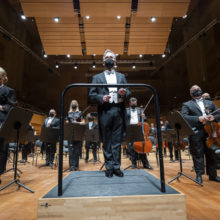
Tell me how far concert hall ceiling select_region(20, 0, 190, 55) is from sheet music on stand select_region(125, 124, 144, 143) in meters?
4.52

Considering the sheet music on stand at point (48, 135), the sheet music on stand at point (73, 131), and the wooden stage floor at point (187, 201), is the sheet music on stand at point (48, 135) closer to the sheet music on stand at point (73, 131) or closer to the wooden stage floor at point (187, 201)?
the sheet music on stand at point (73, 131)

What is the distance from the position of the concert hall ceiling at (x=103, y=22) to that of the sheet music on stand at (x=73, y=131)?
4304mm

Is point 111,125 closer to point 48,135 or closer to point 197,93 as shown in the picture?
point 197,93

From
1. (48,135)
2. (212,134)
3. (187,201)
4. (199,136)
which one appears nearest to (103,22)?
(48,135)

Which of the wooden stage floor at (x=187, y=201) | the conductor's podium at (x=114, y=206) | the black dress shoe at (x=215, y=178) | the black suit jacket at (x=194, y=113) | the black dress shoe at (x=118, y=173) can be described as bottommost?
the wooden stage floor at (x=187, y=201)

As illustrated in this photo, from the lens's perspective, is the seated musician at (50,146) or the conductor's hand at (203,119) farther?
the seated musician at (50,146)

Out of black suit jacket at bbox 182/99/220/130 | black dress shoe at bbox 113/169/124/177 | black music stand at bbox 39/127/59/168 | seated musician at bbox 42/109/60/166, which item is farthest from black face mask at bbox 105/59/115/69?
seated musician at bbox 42/109/60/166

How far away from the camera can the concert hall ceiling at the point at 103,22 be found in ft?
18.1

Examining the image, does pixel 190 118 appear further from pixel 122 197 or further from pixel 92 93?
pixel 122 197

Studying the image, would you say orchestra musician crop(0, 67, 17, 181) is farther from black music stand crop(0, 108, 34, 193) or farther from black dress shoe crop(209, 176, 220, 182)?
black dress shoe crop(209, 176, 220, 182)

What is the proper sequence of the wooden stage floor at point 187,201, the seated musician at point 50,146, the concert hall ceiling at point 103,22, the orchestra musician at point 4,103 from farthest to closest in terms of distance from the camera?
the concert hall ceiling at point 103,22 → the seated musician at point 50,146 → the orchestra musician at point 4,103 → the wooden stage floor at point 187,201

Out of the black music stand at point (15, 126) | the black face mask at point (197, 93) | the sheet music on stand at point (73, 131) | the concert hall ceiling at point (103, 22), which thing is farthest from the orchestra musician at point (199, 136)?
the concert hall ceiling at point (103, 22)

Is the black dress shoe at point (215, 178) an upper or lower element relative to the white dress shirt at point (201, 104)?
lower

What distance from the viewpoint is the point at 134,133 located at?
2959 mm
